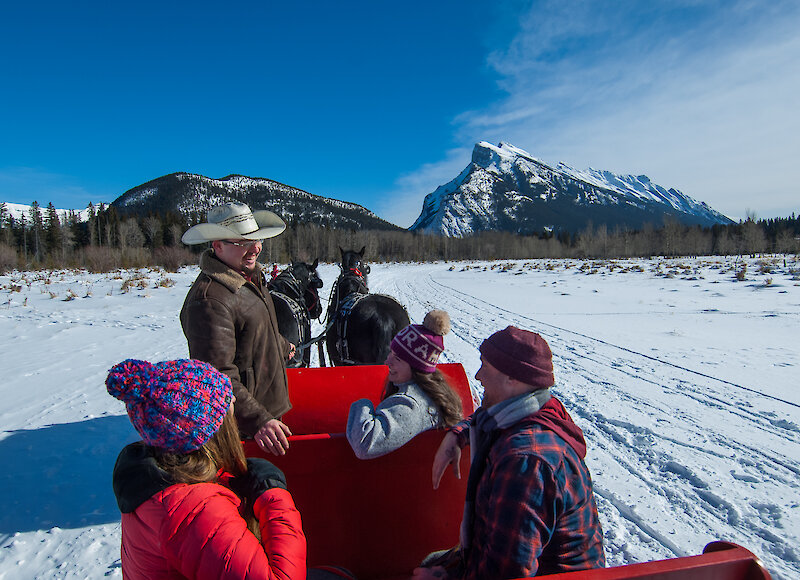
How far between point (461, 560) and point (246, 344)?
4.96 feet

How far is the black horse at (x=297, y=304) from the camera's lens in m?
5.10

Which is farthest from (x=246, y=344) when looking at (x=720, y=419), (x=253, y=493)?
(x=720, y=419)

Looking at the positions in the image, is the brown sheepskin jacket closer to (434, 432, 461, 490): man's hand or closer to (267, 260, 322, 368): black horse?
(434, 432, 461, 490): man's hand

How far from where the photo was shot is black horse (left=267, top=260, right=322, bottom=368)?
510cm

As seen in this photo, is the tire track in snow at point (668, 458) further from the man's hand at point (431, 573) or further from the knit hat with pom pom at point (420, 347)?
the knit hat with pom pom at point (420, 347)

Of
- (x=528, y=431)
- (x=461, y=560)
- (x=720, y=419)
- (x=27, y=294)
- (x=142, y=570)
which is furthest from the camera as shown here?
(x=27, y=294)

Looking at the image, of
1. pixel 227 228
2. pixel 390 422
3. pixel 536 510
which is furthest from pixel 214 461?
pixel 227 228

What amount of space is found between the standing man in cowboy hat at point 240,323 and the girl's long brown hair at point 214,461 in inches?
20.0

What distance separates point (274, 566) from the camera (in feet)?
4.25

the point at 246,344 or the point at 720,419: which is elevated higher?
the point at 246,344

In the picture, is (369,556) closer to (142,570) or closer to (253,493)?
(253,493)

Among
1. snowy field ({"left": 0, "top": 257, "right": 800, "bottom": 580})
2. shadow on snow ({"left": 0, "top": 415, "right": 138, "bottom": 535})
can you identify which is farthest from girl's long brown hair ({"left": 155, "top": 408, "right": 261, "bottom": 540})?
shadow on snow ({"left": 0, "top": 415, "right": 138, "bottom": 535})

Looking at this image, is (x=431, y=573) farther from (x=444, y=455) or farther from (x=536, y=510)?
(x=536, y=510)

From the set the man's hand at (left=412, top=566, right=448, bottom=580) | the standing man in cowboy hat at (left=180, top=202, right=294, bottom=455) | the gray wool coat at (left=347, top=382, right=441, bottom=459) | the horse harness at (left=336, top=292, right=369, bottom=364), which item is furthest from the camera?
the horse harness at (left=336, top=292, right=369, bottom=364)
